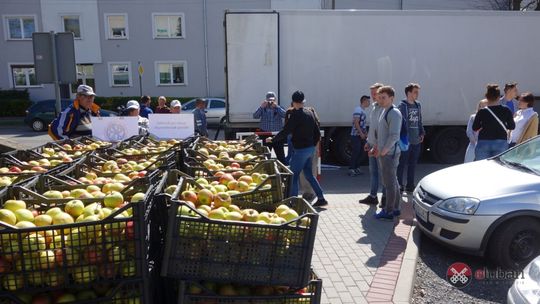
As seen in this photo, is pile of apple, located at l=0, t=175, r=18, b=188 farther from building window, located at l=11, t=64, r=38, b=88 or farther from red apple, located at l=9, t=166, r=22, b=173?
building window, located at l=11, t=64, r=38, b=88

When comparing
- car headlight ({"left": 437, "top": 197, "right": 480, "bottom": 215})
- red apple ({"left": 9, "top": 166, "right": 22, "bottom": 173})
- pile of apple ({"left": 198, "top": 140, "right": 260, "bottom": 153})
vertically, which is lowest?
car headlight ({"left": 437, "top": 197, "right": 480, "bottom": 215})

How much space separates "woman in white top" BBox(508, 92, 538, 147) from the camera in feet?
23.9

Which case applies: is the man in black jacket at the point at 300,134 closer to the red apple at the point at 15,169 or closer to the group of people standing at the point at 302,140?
the group of people standing at the point at 302,140

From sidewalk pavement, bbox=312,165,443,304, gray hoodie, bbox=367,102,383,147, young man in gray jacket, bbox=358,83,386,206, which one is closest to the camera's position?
sidewalk pavement, bbox=312,165,443,304

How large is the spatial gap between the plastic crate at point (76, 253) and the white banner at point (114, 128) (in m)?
4.40

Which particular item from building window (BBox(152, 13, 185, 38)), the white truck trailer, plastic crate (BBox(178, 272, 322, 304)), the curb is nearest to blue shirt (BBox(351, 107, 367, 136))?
the white truck trailer

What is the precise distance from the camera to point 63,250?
2492 mm

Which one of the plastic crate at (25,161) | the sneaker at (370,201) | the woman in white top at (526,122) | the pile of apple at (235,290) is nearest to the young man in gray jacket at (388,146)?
the sneaker at (370,201)

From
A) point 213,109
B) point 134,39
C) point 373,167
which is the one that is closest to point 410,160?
point 373,167

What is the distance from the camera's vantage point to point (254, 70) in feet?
33.7

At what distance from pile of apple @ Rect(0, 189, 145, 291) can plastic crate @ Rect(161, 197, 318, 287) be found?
279 mm

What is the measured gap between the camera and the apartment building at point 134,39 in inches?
1075

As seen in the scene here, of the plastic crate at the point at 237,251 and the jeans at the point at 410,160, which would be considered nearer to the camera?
the plastic crate at the point at 237,251

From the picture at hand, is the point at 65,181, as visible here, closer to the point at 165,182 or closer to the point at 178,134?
the point at 165,182
